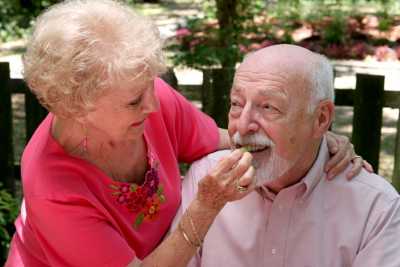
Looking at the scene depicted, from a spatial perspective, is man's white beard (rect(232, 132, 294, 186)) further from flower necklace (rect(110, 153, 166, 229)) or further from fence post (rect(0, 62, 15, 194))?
fence post (rect(0, 62, 15, 194))

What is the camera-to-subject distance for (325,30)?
38.9 ft

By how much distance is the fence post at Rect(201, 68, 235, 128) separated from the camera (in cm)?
477

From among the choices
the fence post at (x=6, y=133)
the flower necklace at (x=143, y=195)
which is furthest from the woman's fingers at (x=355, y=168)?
the fence post at (x=6, y=133)

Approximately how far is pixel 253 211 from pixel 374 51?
896 cm

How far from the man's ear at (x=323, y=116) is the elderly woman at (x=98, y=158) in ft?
0.55

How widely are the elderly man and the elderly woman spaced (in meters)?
0.15

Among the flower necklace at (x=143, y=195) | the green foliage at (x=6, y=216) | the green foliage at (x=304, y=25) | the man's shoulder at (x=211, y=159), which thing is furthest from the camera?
the green foliage at (x=304, y=25)

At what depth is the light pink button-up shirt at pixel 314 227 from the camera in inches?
100

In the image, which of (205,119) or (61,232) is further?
(205,119)

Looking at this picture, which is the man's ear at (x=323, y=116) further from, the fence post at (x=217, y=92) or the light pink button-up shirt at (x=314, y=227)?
the fence post at (x=217, y=92)

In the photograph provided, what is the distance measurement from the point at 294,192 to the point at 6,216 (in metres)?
2.84

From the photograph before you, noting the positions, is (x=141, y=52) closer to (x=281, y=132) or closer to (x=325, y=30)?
(x=281, y=132)

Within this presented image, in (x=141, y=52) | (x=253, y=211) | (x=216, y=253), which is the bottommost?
(x=216, y=253)

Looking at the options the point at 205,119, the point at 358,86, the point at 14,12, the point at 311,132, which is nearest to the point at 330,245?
the point at 311,132
